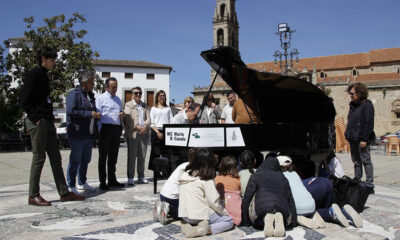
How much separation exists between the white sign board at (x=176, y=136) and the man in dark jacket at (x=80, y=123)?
1326 millimetres

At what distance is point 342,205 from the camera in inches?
173

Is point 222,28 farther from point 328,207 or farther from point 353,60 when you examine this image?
point 328,207

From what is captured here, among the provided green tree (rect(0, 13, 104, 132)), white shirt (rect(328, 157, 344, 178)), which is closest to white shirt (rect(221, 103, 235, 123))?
white shirt (rect(328, 157, 344, 178))

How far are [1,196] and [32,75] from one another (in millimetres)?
2346

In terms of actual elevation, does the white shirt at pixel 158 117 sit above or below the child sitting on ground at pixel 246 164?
above

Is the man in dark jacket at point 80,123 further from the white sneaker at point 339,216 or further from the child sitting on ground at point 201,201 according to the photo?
the white sneaker at point 339,216

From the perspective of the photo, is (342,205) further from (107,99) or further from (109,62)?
(109,62)

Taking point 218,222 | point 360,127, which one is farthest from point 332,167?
point 218,222

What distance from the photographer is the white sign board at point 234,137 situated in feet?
15.7

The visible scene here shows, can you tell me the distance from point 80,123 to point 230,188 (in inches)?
115

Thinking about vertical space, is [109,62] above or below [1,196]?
above

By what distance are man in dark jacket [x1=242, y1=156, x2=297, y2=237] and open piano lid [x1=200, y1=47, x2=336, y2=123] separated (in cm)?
199

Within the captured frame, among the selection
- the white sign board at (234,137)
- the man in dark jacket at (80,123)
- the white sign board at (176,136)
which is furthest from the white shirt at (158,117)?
the white sign board at (234,137)

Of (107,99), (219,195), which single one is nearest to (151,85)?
(107,99)
